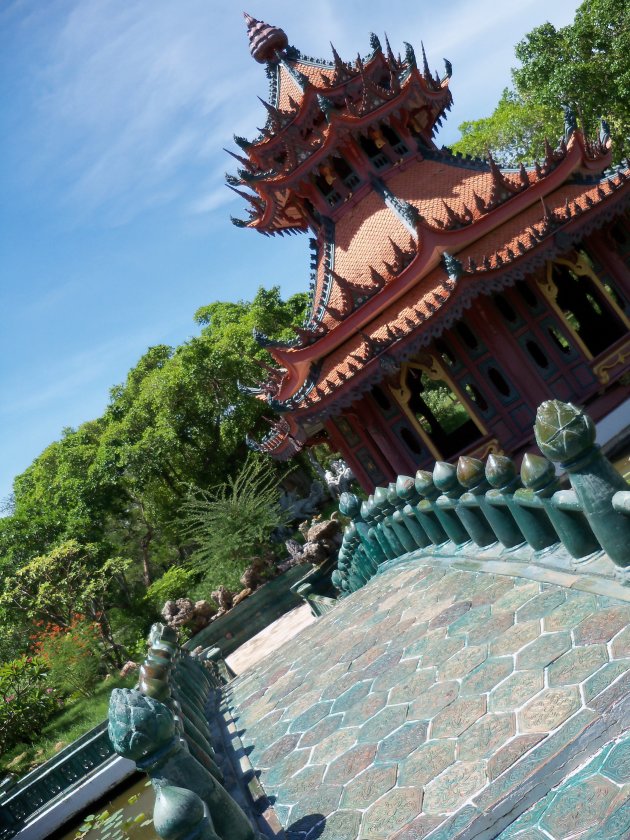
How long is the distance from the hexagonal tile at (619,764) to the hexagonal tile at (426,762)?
1.04m

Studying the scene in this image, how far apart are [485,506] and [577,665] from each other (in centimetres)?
236

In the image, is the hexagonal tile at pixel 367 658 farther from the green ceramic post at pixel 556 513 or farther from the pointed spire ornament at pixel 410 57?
the pointed spire ornament at pixel 410 57

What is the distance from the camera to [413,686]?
5.27 metres

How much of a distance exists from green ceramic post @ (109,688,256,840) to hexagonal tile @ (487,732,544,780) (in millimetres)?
1504

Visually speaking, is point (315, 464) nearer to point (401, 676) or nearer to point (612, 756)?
point (401, 676)

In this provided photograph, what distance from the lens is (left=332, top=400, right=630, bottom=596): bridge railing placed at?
421cm

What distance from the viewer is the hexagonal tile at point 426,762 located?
3992 millimetres

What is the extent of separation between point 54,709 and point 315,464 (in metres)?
14.7

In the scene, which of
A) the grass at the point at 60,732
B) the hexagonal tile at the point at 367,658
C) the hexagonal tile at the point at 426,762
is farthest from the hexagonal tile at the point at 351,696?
the grass at the point at 60,732

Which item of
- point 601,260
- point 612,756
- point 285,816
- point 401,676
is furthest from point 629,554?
point 601,260

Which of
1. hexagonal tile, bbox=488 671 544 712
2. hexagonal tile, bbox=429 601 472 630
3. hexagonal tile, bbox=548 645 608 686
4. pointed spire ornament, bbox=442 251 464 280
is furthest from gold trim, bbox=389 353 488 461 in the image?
hexagonal tile, bbox=548 645 608 686

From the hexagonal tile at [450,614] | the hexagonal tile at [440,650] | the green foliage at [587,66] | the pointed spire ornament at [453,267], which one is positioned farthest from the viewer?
the green foliage at [587,66]

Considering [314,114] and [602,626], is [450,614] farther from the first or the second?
[314,114]

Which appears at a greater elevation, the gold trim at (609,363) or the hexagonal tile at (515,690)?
the gold trim at (609,363)
